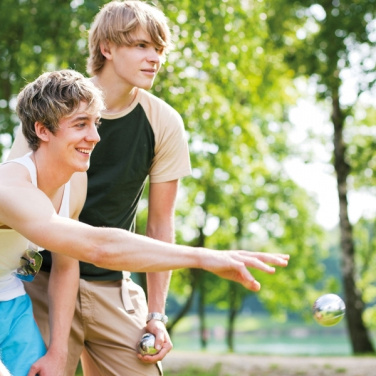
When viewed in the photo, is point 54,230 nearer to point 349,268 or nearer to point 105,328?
point 105,328

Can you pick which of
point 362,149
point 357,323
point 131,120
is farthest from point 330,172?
point 131,120

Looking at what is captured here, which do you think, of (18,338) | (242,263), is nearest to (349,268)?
(18,338)

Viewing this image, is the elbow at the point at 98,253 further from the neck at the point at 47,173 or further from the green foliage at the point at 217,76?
the green foliage at the point at 217,76

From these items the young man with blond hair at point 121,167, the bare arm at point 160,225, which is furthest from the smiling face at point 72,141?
the bare arm at point 160,225

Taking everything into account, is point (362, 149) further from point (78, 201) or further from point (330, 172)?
point (78, 201)

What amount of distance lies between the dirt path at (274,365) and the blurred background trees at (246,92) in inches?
149

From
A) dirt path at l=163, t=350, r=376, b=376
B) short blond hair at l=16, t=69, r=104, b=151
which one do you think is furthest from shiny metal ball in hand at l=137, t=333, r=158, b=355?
dirt path at l=163, t=350, r=376, b=376

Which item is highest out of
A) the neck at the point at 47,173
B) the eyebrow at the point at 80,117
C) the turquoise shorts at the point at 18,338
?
the eyebrow at the point at 80,117

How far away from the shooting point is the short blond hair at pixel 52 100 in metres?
3.05

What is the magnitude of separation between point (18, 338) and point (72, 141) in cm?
86

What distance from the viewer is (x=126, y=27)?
3.70m

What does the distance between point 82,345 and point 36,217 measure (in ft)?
4.10

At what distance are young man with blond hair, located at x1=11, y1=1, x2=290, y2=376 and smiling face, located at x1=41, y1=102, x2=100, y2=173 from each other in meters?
Answer: 0.62

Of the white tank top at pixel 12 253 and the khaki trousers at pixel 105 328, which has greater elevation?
the white tank top at pixel 12 253
